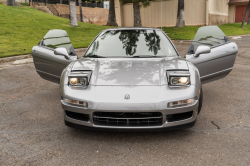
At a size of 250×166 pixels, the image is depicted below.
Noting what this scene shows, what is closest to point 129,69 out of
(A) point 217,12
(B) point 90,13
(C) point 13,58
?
(C) point 13,58

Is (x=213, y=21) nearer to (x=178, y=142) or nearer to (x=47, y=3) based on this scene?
(x=47, y=3)

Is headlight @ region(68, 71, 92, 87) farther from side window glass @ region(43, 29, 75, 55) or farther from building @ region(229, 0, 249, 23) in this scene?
building @ region(229, 0, 249, 23)

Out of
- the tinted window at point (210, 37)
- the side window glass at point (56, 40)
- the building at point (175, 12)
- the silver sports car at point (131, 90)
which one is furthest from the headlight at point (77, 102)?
the building at point (175, 12)

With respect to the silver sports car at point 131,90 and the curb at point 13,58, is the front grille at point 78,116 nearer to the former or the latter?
the silver sports car at point 131,90

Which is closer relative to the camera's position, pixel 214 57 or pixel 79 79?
pixel 79 79

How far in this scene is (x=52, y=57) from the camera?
4.50 m

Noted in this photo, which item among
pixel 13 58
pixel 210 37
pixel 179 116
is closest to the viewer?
pixel 179 116

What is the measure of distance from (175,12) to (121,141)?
983 inches

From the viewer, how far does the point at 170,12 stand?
26.5 meters

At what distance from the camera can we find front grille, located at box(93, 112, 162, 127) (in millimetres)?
2980

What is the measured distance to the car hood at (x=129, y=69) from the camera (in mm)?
3215

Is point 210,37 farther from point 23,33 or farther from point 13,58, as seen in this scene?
point 23,33

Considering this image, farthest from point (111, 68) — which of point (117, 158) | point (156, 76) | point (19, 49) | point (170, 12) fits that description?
point (170, 12)

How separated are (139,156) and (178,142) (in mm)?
614
